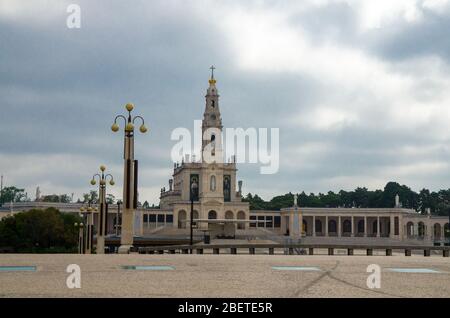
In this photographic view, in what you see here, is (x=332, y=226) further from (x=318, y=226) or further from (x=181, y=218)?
(x=181, y=218)

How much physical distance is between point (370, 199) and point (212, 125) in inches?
2643

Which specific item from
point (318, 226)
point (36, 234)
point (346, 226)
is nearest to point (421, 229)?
point (346, 226)

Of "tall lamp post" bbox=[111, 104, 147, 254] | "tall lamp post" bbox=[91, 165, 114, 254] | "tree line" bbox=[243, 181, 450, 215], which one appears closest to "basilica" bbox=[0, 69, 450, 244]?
"tree line" bbox=[243, 181, 450, 215]

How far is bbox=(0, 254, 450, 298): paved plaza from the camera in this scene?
13656 millimetres

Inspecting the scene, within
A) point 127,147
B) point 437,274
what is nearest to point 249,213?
point 127,147

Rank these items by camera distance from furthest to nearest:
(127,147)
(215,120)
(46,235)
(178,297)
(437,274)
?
(215,120)
(46,235)
(127,147)
(437,274)
(178,297)

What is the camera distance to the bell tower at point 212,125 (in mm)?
124938

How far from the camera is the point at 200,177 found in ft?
416

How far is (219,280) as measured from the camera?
52.8ft

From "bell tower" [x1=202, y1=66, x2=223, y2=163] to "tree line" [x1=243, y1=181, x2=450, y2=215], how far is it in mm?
43407

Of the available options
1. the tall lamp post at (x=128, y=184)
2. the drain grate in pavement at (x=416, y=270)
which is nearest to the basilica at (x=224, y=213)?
the tall lamp post at (x=128, y=184)

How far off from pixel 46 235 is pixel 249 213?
53886 millimetres

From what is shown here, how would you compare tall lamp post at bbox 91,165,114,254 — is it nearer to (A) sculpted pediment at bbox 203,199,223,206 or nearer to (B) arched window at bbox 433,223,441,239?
(A) sculpted pediment at bbox 203,199,223,206
